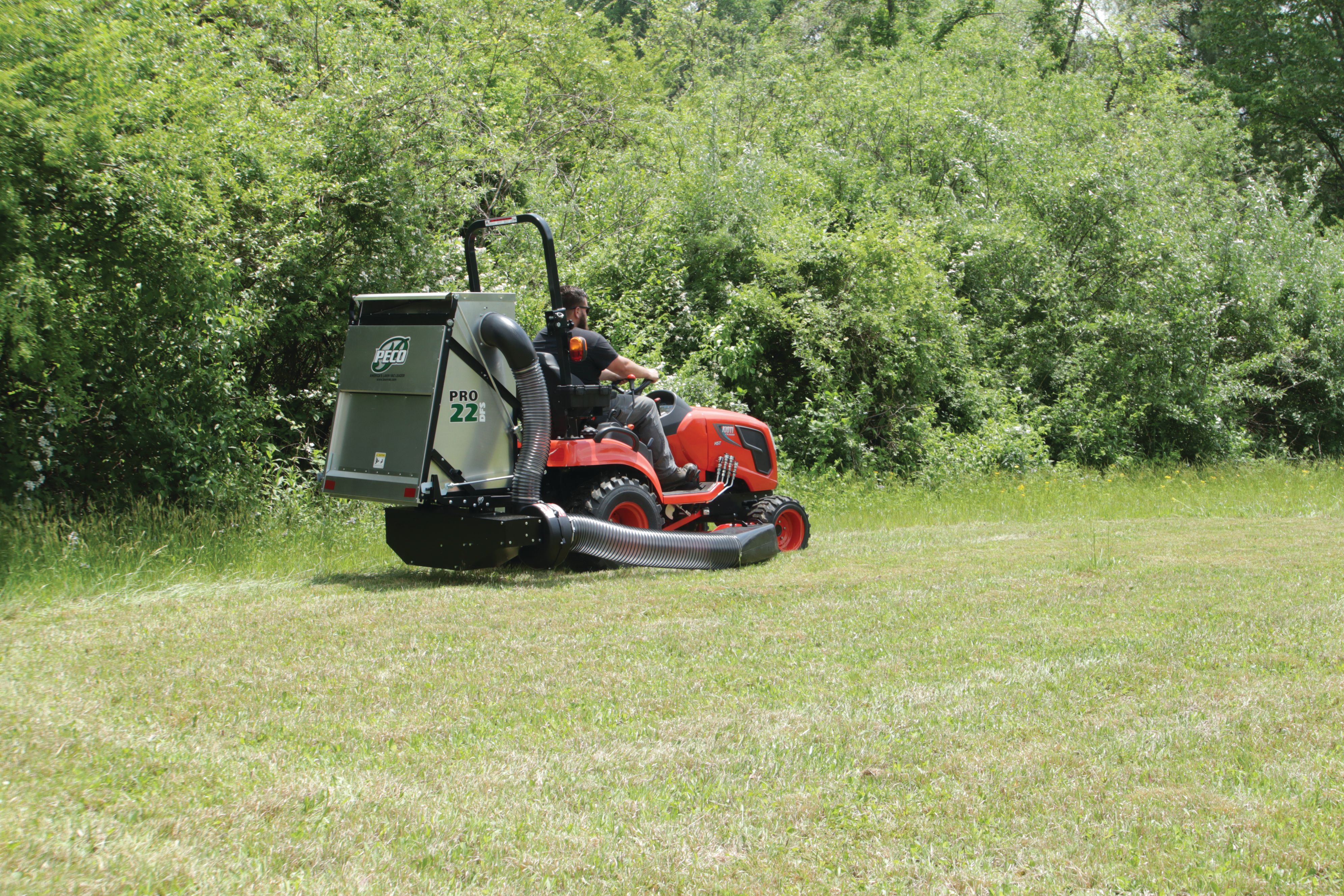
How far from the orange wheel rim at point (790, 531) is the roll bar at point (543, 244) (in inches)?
122

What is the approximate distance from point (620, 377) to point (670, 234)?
7223mm

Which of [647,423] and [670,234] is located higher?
[670,234]

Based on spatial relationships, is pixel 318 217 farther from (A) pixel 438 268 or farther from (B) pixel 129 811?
(B) pixel 129 811

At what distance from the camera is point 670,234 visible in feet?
51.5

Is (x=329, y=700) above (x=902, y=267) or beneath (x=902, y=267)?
beneath

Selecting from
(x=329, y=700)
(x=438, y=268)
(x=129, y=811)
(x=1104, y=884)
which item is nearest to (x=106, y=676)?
(x=329, y=700)

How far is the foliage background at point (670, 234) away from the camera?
8.63 meters

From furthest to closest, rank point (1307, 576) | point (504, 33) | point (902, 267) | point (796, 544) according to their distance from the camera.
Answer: point (504, 33) < point (902, 267) < point (796, 544) < point (1307, 576)

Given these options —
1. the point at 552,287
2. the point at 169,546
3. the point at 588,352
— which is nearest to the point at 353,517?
the point at 169,546

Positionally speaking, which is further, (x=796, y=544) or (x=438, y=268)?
(x=438, y=268)

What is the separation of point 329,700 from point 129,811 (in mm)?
1386

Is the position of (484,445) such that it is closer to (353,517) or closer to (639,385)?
(639,385)

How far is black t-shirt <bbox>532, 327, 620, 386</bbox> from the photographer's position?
338 inches

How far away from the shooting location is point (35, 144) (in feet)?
25.2
